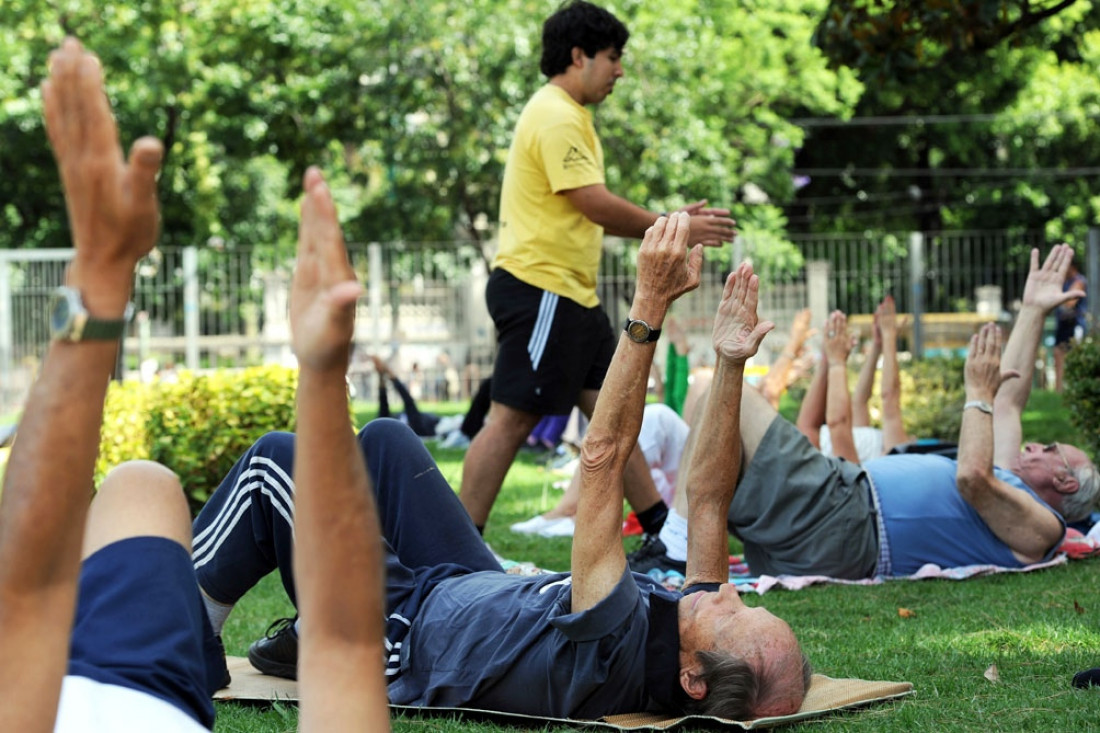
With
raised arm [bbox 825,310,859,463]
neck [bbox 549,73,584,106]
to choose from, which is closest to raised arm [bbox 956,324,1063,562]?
raised arm [bbox 825,310,859,463]

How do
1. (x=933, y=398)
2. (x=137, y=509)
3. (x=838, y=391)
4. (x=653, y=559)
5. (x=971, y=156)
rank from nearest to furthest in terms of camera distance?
(x=137, y=509) < (x=653, y=559) < (x=838, y=391) < (x=933, y=398) < (x=971, y=156)

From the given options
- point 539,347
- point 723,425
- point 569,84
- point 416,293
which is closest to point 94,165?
point 723,425

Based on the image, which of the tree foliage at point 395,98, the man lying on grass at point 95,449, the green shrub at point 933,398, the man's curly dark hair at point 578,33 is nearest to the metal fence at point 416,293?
the tree foliage at point 395,98

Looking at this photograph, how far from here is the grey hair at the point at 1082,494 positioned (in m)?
6.09

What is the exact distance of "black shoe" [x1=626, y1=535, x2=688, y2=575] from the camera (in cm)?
585

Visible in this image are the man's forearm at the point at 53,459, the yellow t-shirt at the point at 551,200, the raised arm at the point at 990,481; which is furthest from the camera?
the yellow t-shirt at the point at 551,200

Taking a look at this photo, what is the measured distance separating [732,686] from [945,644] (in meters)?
1.48

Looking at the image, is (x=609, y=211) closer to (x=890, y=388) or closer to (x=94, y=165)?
(x=890, y=388)

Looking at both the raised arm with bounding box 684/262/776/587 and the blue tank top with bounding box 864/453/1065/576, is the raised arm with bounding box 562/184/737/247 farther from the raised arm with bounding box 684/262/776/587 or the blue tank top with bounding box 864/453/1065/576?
the raised arm with bounding box 684/262/776/587

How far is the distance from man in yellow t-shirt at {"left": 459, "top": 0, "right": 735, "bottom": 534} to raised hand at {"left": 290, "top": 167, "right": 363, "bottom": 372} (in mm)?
4109

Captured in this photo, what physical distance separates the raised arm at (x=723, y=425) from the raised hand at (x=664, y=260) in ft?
1.62

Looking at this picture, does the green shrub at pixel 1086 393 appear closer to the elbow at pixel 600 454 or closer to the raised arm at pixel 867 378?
the raised arm at pixel 867 378

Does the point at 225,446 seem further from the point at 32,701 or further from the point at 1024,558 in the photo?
the point at 32,701

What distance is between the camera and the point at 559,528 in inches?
292
